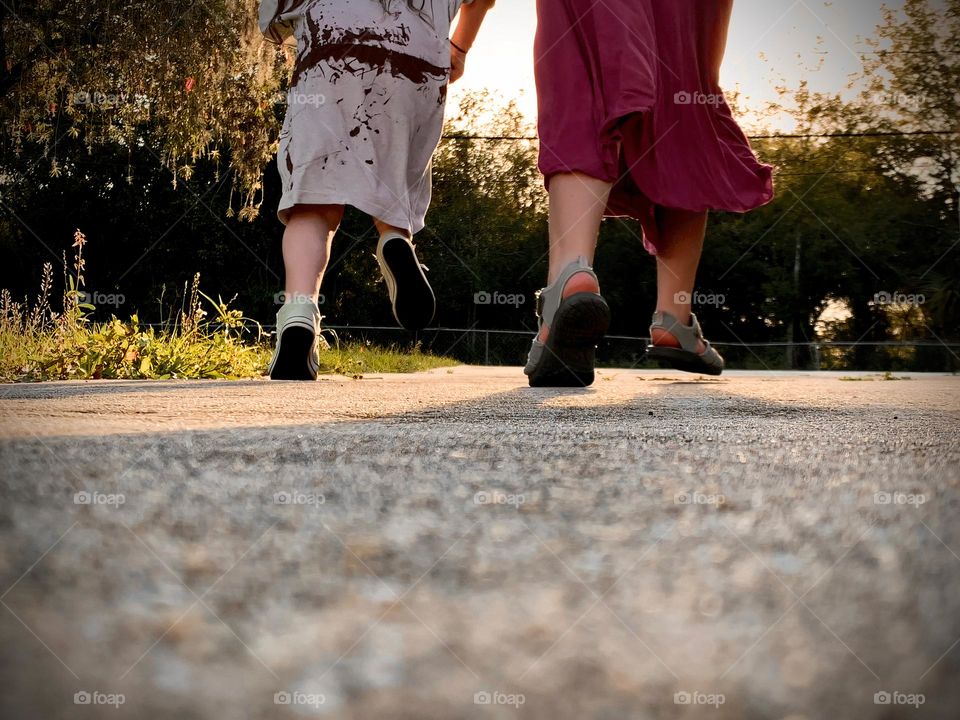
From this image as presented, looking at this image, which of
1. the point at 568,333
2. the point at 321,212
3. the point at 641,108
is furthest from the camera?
the point at 321,212

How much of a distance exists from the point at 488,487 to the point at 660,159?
7.16 ft

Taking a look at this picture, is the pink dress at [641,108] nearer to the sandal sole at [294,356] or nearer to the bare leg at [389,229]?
the bare leg at [389,229]

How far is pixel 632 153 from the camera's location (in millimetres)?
2789

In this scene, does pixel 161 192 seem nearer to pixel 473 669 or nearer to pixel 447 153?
pixel 447 153
